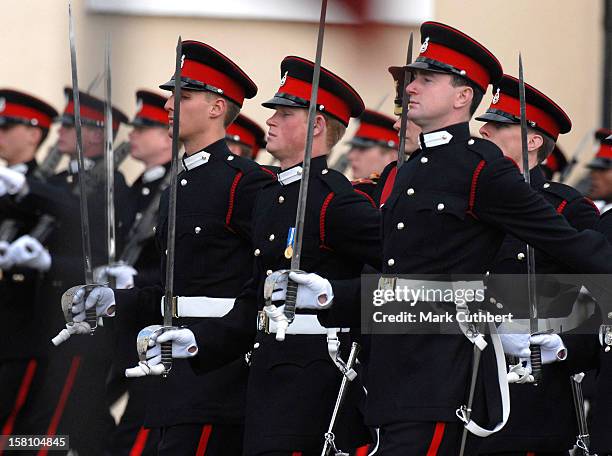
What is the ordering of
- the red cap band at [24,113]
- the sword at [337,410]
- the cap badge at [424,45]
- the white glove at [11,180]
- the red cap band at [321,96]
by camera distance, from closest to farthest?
1. the cap badge at [424,45]
2. the sword at [337,410]
3. the red cap band at [321,96]
4. the white glove at [11,180]
5. the red cap band at [24,113]

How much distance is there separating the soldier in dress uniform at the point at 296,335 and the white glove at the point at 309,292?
0.32 m

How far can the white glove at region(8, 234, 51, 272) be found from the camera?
7926 mm

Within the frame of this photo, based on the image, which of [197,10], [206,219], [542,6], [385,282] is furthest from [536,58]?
[385,282]

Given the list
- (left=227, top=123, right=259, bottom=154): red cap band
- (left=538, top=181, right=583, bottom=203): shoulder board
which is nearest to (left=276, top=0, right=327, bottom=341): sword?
(left=538, top=181, right=583, bottom=203): shoulder board

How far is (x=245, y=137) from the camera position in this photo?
8.80m

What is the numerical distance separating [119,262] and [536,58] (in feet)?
13.1

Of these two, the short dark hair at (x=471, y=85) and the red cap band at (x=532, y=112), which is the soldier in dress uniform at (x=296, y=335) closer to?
the short dark hair at (x=471, y=85)

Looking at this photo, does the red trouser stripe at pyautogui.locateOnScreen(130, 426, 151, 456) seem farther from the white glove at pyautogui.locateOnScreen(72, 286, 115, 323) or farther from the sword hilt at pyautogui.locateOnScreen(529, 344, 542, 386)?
the sword hilt at pyautogui.locateOnScreen(529, 344, 542, 386)

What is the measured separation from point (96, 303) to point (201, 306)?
37 centimetres

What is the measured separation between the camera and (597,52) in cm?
1124

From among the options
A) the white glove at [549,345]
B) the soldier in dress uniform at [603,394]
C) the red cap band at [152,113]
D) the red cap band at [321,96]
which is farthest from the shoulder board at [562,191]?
the red cap band at [152,113]

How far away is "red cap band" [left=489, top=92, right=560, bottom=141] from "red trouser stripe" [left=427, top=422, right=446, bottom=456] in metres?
1.75

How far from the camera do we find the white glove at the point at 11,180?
7.89 m

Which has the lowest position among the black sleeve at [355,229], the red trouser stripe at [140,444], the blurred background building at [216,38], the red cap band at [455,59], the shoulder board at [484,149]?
the red trouser stripe at [140,444]
